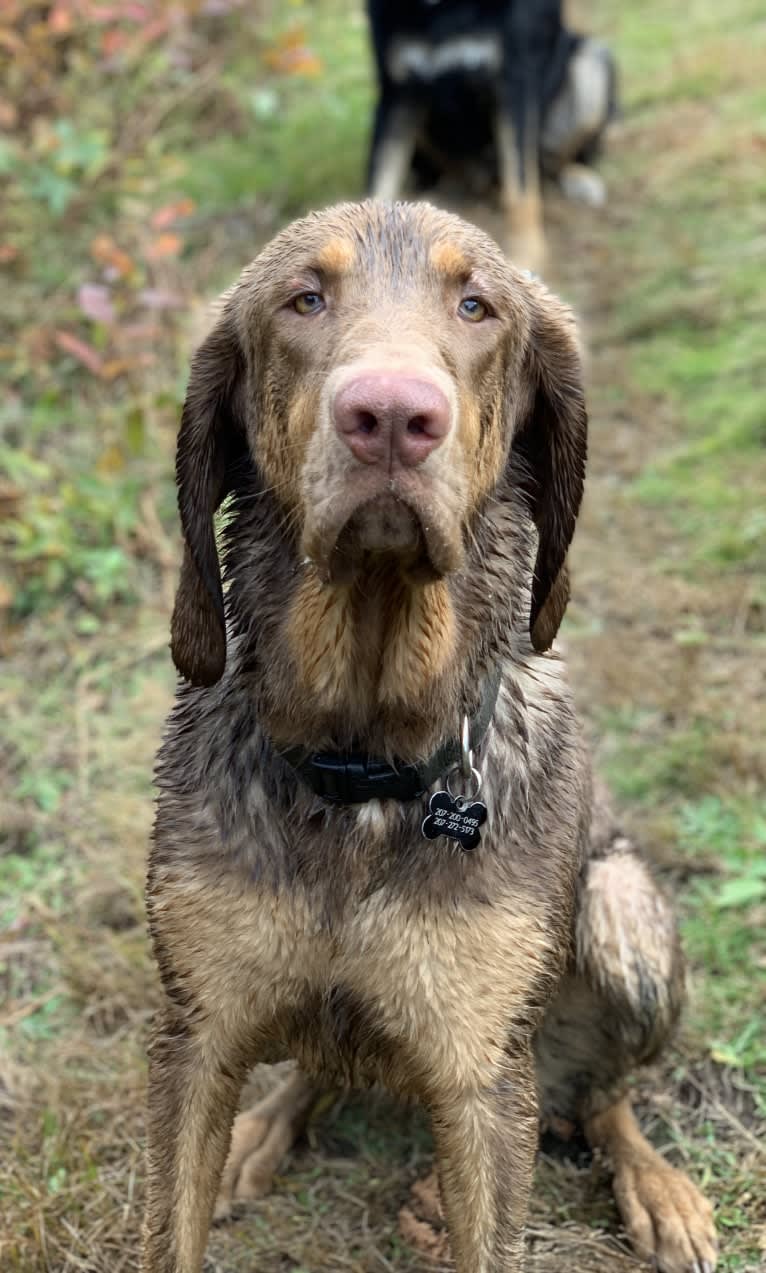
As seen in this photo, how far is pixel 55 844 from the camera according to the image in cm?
407

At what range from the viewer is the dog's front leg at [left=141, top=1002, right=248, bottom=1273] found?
2385 millimetres

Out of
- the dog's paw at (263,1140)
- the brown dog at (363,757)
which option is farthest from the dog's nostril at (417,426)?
the dog's paw at (263,1140)

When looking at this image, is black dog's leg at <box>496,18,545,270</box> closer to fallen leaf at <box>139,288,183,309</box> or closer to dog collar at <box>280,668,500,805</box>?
fallen leaf at <box>139,288,183,309</box>

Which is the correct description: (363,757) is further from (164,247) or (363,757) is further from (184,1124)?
(164,247)

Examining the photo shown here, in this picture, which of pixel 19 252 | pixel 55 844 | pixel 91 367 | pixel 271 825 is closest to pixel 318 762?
pixel 271 825

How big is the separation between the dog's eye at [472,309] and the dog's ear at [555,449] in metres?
0.21

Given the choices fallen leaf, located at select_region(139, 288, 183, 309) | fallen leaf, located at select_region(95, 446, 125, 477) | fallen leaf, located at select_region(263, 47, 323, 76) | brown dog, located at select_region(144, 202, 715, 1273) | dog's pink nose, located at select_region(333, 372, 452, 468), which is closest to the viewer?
dog's pink nose, located at select_region(333, 372, 452, 468)

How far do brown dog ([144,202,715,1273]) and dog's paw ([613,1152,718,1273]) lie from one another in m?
0.58

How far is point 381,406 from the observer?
75.9 inches

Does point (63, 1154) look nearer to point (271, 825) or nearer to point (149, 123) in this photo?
point (271, 825)

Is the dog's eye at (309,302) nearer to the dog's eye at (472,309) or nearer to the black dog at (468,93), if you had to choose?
the dog's eye at (472,309)

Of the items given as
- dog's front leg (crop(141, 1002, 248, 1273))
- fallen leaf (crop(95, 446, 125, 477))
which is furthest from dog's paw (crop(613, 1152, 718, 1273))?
fallen leaf (crop(95, 446, 125, 477))

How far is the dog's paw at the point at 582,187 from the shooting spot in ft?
27.1

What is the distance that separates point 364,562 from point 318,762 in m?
0.39
